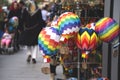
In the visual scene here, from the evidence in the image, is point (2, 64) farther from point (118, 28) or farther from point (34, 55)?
point (118, 28)

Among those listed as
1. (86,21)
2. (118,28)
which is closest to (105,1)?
(86,21)

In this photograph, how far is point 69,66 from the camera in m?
7.25

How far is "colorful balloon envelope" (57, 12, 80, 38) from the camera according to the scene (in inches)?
245

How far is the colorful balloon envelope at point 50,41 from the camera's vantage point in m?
6.54

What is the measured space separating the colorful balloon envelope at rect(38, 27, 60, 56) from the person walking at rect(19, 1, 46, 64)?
6.26 metres

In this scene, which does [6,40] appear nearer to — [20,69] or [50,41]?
[20,69]

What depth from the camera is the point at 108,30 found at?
20.8 ft

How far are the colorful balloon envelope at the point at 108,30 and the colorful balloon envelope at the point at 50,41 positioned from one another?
643mm

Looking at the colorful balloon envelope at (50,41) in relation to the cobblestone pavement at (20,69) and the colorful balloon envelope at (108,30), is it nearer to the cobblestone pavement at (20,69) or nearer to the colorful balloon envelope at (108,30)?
the colorful balloon envelope at (108,30)

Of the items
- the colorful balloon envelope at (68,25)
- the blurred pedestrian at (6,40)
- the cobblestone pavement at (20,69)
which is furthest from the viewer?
the blurred pedestrian at (6,40)

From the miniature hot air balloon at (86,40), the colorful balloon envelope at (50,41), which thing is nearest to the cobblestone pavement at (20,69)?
the colorful balloon envelope at (50,41)

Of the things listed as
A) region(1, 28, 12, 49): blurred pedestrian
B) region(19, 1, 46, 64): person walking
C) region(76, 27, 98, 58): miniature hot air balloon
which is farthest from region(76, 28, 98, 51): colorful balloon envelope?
region(1, 28, 12, 49): blurred pedestrian

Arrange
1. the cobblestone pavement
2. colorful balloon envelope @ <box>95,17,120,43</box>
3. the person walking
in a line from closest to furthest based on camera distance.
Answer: colorful balloon envelope @ <box>95,17,120,43</box> → the cobblestone pavement → the person walking

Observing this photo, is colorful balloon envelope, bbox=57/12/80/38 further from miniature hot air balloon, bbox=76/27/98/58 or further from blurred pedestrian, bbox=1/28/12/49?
blurred pedestrian, bbox=1/28/12/49
